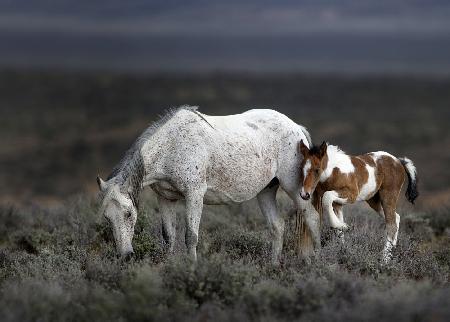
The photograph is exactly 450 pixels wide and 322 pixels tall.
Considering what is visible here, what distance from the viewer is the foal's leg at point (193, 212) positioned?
8484 millimetres

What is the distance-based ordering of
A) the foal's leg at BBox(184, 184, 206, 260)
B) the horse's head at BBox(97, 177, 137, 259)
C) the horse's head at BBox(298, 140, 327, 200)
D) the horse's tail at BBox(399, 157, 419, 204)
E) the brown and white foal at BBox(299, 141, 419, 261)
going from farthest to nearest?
the horse's tail at BBox(399, 157, 419, 204)
the brown and white foal at BBox(299, 141, 419, 261)
the horse's head at BBox(298, 140, 327, 200)
the foal's leg at BBox(184, 184, 206, 260)
the horse's head at BBox(97, 177, 137, 259)

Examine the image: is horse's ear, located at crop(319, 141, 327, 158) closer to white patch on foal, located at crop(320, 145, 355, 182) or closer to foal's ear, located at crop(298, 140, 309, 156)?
foal's ear, located at crop(298, 140, 309, 156)

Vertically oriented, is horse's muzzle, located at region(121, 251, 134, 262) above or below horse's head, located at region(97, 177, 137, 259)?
below

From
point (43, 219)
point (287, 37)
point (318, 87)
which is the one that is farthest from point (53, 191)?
point (287, 37)

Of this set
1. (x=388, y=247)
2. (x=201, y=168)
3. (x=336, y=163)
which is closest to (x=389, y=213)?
(x=388, y=247)

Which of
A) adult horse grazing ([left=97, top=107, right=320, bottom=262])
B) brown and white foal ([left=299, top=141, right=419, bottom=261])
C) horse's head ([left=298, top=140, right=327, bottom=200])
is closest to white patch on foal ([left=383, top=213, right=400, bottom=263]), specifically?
brown and white foal ([left=299, top=141, right=419, bottom=261])

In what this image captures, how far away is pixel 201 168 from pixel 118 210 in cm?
108

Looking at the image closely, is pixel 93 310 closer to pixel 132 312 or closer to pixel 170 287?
pixel 132 312

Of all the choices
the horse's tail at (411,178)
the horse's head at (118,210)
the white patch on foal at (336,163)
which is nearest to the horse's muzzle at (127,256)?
the horse's head at (118,210)

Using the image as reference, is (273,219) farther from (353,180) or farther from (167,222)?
(167,222)

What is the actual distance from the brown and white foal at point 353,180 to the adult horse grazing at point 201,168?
379 mm

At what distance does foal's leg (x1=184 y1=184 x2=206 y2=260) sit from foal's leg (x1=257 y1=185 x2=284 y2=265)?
1.34 metres

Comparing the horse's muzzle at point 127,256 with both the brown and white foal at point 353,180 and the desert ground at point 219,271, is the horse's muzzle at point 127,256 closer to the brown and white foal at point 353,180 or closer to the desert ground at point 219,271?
the desert ground at point 219,271

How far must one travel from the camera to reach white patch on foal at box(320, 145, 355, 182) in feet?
30.7
